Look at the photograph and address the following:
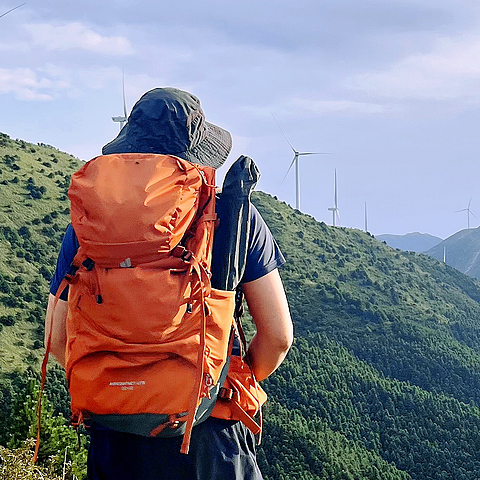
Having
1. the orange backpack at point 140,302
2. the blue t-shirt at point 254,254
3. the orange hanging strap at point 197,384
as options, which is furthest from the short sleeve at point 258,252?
the orange hanging strap at point 197,384

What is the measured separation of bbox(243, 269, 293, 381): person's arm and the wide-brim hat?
24.4 inches

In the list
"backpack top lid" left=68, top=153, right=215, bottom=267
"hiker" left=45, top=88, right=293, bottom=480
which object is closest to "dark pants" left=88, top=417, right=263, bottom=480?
"hiker" left=45, top=88, right=293, bottom=480

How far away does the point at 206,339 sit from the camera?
3135 millimetres

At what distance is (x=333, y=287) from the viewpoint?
83375mm

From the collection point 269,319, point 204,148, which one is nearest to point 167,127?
point 204,148

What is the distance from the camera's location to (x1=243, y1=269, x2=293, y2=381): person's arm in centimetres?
341

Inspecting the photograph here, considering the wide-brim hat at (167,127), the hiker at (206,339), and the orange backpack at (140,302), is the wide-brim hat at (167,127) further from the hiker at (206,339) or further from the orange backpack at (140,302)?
the orange backpack at (140,302)

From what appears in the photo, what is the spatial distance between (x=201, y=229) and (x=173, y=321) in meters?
0.41

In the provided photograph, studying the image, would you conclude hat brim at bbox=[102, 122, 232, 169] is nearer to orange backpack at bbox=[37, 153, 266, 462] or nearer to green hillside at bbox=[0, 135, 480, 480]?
orange backpack at bbox=[37, 153, 266, 462]

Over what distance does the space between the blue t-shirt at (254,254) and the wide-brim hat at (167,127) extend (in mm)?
410

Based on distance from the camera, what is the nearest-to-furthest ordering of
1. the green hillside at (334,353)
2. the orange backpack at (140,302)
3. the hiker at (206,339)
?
1. the orange backpack at (140,302)
2. the hiker at (206,339)
3. the green hillside at (334,353)

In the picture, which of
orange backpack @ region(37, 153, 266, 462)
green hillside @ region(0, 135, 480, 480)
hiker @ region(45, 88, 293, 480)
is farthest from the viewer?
green hillside @ region(0, 135, 480, 480)

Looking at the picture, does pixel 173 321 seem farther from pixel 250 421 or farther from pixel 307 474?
pixel 307 474

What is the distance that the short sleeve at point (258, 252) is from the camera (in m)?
3.35
